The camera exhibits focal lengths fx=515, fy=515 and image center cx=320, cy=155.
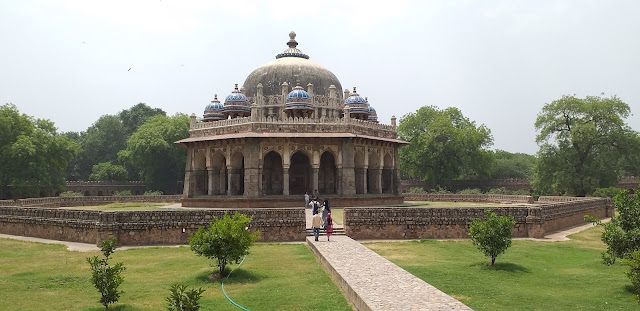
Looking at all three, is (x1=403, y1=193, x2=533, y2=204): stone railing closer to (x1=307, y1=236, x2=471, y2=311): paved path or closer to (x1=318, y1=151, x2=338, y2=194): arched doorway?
(x1=318, y1=151, x2=338, y2=194): arched doorway

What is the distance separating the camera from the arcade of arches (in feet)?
84.0

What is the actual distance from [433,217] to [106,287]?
1120 centimetres

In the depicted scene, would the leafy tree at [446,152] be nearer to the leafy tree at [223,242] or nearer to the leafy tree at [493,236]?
the leafy tree at [493,236]

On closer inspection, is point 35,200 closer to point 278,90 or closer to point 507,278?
point 278,90

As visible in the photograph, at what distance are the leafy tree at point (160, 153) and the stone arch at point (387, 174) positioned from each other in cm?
2112

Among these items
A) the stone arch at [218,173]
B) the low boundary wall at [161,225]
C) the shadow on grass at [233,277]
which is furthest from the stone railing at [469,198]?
the shadow on grass at [233,277]

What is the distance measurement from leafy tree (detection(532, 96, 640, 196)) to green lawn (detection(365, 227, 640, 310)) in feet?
71.4

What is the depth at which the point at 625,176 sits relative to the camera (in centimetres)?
4706

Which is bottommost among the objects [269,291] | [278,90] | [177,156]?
[269,291]

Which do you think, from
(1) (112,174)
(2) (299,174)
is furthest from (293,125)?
(1) (112,174)

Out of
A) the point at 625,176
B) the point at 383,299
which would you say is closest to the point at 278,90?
the point at 383,299

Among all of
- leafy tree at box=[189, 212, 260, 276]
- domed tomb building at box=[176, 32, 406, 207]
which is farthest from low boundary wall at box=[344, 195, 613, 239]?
domed tomb building at box=[176, 32, 406, 207]

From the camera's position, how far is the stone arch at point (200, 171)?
29.3 meters

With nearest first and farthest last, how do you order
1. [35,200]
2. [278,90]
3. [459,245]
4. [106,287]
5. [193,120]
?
[106,287]
[459,245]
[35,200]
[193,120]
[278,90]
